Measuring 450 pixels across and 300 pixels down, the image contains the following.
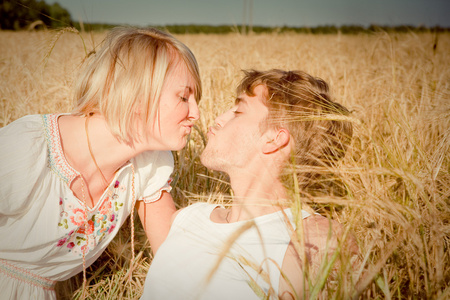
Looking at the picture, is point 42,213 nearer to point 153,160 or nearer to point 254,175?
point 153,160

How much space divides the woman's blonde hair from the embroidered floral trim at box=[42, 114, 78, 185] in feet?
0.49

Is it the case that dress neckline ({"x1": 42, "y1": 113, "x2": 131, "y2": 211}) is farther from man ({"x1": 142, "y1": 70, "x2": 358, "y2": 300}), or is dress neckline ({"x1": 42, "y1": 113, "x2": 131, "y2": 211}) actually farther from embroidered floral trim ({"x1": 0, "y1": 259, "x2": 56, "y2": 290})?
man ({"x1": 142, "y1": 70, "x2": 358, "y2": 300})

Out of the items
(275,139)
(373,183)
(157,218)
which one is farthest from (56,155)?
(373,183)

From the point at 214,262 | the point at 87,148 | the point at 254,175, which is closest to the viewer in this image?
the point at 214,262

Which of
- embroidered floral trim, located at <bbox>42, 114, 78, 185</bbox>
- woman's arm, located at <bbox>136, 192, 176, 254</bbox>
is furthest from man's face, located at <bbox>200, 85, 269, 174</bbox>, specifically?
embroidered floral trim, located at <bbox>42, 114, 78, 185</bbox>

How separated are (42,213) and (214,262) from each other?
786 millimetres

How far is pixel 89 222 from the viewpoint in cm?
155

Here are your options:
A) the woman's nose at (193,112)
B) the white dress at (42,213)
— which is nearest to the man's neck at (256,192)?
the woman's nose at (193,112)

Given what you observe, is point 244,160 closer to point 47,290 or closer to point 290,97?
point 290,97

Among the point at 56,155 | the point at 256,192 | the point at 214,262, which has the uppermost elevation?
the point at 56,155

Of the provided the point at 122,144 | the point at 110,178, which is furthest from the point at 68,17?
the point at 110,178

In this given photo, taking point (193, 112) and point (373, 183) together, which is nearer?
point (373, 183)

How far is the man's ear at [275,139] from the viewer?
1486 mm

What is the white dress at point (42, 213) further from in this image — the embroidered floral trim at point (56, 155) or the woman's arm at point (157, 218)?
the woman's arm at point (157, 218)
